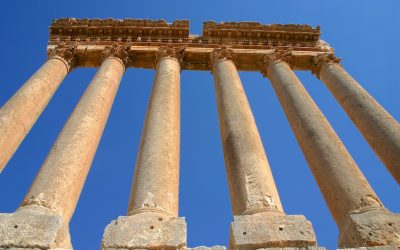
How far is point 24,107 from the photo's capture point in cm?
2177

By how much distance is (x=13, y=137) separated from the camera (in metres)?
20.1

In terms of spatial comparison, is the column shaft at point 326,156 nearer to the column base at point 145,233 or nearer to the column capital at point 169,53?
the column base at point 145,233

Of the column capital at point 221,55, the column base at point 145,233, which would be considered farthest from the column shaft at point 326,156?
the column base at point 145,233

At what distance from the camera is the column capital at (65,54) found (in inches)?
1159

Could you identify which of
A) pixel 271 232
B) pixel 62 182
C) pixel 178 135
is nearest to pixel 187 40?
pixel 178 135

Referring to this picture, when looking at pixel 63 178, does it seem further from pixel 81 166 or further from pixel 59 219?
pixel 59 219

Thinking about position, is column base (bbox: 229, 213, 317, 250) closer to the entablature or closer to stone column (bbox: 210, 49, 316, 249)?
stone column (bbox: 210, 49, 316, 249)

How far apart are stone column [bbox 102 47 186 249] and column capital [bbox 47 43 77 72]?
342 inches

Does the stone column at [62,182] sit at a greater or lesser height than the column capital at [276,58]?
lesser

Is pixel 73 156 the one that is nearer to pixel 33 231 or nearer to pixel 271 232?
pixel 33 231

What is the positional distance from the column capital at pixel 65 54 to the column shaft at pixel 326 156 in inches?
595

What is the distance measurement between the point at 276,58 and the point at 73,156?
1850 centimetres

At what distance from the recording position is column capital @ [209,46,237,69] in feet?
101

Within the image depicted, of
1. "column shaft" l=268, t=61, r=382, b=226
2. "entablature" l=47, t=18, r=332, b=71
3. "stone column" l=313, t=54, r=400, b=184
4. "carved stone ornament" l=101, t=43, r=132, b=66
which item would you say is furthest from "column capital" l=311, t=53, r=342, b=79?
"carved stone ornament" l=101, t=43, r=132, b=66
